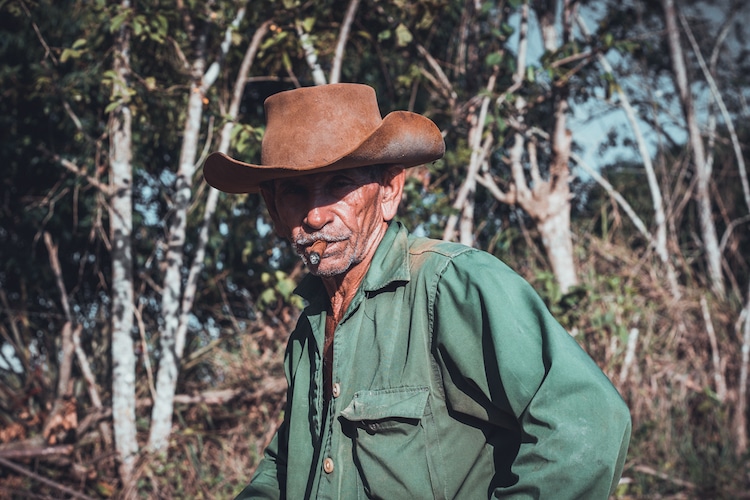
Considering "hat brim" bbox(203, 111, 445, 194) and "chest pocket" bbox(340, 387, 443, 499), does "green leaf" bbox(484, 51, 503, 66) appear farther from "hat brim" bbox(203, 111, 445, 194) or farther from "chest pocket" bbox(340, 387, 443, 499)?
"chest pocket" bbox(340, 387, 443, 499)

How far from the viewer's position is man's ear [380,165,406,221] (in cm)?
219

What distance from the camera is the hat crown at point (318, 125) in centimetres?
204

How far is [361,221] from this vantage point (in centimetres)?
212

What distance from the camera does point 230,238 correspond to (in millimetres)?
6621

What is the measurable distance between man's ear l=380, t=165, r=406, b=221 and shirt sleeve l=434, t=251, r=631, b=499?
16.1 inches

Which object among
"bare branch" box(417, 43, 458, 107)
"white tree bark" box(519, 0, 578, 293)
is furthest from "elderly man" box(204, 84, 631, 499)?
"white tree bark" box(519, 0, 578, 293)

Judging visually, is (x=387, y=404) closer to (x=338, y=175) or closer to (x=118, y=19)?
(x=338, y=175)

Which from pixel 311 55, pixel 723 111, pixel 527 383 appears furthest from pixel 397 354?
pixel 723 111

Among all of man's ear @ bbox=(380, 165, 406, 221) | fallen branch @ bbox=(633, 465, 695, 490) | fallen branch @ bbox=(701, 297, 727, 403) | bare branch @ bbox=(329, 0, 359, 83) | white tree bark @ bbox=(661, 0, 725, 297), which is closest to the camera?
man's ear @ bbox=(380, 165, 406, 221)

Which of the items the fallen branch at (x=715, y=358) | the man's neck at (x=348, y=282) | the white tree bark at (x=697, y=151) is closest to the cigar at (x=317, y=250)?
the man's neck at (x=348, y=282)

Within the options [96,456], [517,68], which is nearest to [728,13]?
[517,68]

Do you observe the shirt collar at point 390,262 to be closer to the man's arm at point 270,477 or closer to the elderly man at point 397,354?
the elderly man at point 397,354

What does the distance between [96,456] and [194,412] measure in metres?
0.79

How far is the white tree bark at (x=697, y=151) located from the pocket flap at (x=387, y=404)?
658 cm
